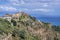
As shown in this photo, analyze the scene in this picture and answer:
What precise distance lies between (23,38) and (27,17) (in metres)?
22.2

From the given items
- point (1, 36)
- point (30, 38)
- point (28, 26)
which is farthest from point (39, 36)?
point (1, 36)

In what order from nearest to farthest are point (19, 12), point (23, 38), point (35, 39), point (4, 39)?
point (4, 39) → point (23, 38) → point (35, 39) → point (19, 12)

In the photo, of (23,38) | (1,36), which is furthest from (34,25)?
(1,36)

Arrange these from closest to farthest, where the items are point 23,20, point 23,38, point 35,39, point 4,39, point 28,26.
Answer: point 4,39, point 23,38, point 35,39, point 28,26, point 23,20

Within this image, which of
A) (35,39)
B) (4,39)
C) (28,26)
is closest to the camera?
(4,39)

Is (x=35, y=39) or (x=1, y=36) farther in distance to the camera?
(x=35, y=39)

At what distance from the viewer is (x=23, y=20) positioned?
83.6m

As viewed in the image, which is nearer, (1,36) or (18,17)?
(1,36)

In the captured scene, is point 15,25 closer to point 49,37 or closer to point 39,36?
point 39,36

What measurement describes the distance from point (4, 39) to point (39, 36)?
86.8 feet

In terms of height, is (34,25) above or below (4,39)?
below

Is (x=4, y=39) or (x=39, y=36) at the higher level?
(x=4, y=39)

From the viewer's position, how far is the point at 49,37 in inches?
3339

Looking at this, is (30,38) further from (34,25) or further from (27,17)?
(27,17)
